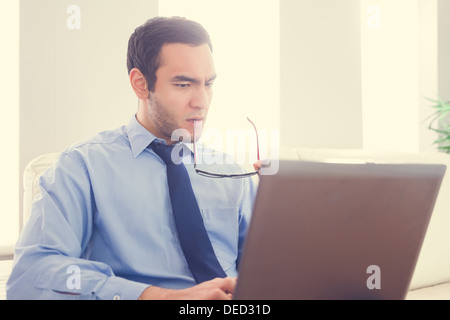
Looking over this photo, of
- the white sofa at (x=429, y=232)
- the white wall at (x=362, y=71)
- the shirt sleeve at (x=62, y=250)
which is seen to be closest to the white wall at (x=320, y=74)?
the white wall at (x=362, y=71)

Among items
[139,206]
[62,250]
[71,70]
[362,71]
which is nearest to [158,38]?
[139,206]

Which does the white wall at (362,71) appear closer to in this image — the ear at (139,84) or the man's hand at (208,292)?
the ear at (139,84)

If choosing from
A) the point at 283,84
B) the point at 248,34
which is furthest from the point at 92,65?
the point at 283,84

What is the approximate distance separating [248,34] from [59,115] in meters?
1.03

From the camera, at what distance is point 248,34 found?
94.3 inches

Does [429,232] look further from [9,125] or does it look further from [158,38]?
[9,125]

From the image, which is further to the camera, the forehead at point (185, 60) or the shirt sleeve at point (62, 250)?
the forehead at point (185, 60)

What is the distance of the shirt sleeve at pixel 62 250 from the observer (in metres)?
0.93

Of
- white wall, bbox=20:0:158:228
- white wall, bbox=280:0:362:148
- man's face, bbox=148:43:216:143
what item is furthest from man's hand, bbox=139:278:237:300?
white wall, bbox=280:0:362:148

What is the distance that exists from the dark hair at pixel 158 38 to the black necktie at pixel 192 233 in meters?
0.34

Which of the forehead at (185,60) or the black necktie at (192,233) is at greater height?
the forehead at (185,60)

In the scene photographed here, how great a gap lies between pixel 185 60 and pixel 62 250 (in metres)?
0.60

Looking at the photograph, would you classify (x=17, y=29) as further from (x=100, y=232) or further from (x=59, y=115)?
(x=100, y=232)

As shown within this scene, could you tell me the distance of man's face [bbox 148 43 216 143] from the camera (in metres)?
1.29
